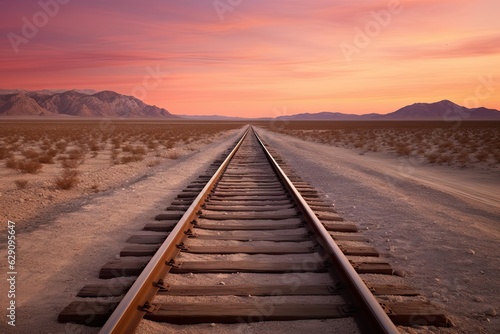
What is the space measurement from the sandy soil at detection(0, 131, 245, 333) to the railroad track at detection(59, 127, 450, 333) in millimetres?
331

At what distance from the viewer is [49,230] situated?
550cm

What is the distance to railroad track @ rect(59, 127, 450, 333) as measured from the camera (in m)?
2.73

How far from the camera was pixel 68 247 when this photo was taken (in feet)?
15.5

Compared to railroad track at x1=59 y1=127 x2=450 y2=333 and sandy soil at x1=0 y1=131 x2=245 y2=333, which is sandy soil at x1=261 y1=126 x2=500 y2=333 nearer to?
railroad track at x1=59 y1=127 x2=450 y2=333

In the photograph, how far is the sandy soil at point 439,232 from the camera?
3.30 meters

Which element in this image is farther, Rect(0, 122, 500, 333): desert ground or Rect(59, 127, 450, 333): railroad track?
Rect(0, 122, 500, 333): desert ground

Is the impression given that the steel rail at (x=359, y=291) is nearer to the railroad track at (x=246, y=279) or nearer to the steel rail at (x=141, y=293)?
the railroad track at (x=246, y=279)

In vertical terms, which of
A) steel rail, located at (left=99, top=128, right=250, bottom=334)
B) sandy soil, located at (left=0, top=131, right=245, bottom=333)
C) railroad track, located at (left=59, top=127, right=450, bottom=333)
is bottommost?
sandy soil, located at (left=0, top=131, right=245, bottom=333)

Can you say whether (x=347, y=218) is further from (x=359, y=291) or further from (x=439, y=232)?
(x=359, y=291)

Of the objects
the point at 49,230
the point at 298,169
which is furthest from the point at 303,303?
the point at 298,169

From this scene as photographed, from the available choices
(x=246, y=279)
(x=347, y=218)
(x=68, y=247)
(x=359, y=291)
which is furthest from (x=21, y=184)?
(x=359, y=291)

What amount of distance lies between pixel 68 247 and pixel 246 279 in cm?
263

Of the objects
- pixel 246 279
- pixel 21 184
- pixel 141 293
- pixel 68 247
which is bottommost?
pixel 21 184

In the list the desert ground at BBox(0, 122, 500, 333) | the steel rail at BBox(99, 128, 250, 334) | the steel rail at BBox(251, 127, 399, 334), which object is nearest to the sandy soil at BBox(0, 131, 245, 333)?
the desert ground at BBox(0, 122, 500, 333)
